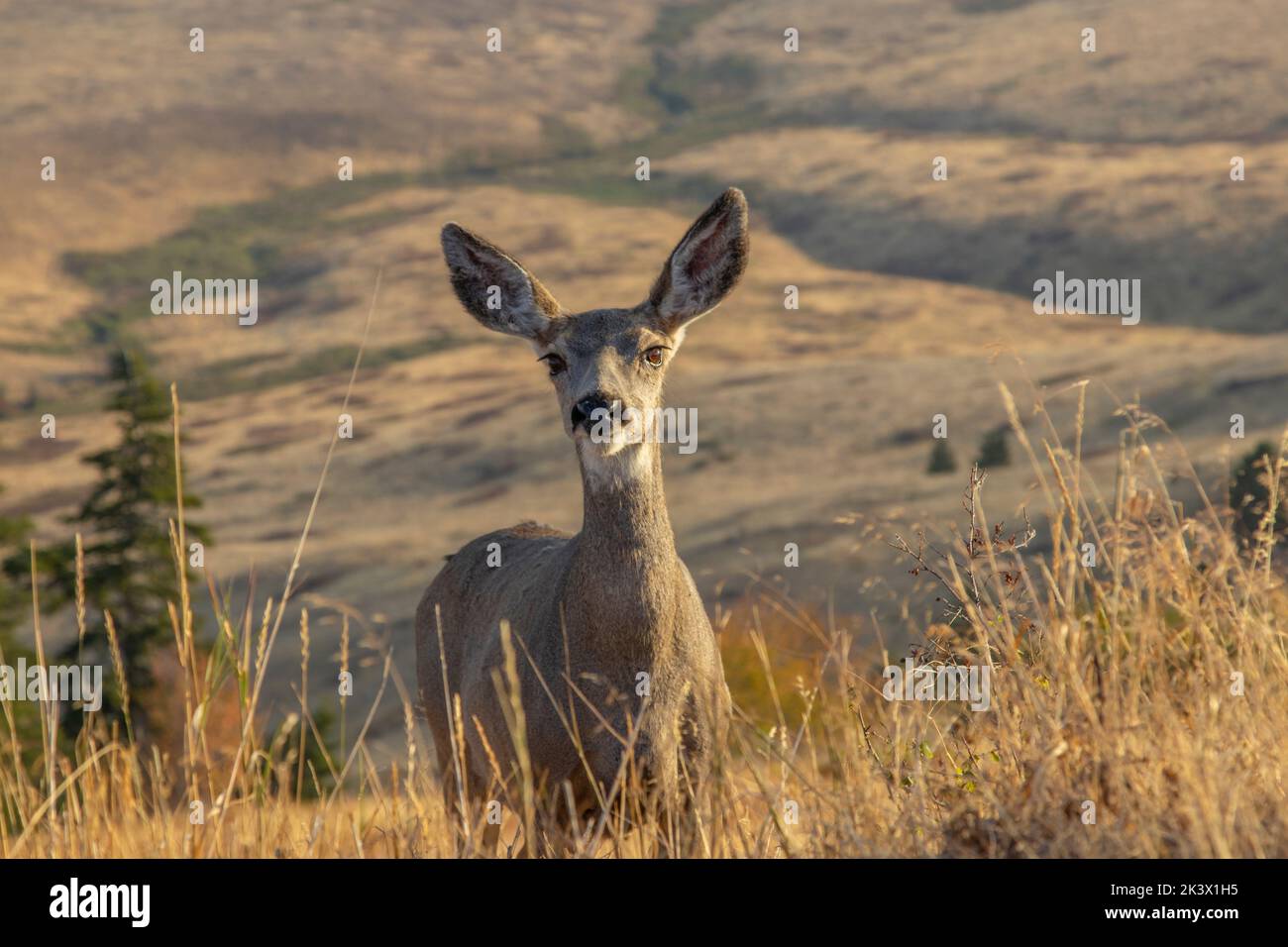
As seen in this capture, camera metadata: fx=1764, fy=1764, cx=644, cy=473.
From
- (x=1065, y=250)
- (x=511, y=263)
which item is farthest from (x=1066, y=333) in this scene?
(x=511, y=263)

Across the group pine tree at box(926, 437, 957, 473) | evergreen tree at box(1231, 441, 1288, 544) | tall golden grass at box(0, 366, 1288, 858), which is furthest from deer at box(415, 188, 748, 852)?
pine tree at box(926, 437, 957, 473)

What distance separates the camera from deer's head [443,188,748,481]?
376 inches

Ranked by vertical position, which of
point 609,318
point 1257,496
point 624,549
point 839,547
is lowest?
point 839,547

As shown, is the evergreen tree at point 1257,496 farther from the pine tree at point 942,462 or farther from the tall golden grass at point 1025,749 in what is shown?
the pine tree at point 942,462

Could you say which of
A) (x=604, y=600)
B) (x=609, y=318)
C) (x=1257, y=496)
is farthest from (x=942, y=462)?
(x=604, y=600)

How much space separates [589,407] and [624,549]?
2.73 ft

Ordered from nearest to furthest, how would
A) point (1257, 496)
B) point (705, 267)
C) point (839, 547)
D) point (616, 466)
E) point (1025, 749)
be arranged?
point (1025, 749), point (616, 466), point (705, 267), point (1257, 496), point (839, 547)

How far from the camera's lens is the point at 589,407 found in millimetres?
9297

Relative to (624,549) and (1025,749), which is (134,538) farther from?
(1025,749)

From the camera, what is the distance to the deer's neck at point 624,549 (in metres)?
9.41

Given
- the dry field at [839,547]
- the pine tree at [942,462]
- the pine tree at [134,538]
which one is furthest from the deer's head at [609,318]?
the pine tree at [942,462]

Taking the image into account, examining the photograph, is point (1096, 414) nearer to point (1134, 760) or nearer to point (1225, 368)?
point (1225, 368)

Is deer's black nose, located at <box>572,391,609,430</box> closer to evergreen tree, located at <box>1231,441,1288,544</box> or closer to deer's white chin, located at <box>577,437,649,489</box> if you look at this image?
deer's white chin, located at <box>577,437,649,489</box>

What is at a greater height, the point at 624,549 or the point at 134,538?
the point at 134,538
